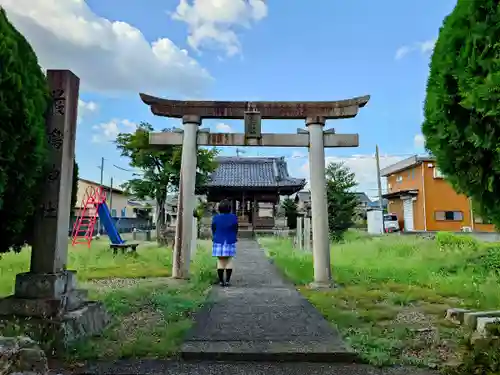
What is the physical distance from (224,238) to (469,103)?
208 inches

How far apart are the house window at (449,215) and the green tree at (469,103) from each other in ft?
95.3

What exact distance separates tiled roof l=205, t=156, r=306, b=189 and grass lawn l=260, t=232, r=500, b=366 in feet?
45.2

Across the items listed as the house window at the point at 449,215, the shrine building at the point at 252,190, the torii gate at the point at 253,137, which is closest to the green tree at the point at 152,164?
the shrine building at the point at 252,190

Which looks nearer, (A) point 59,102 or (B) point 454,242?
(A) point 59,102

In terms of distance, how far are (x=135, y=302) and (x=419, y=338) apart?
367 centimetres

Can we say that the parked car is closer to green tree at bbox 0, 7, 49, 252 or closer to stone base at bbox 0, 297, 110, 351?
stone base at bbox 0, 297, 110, 351

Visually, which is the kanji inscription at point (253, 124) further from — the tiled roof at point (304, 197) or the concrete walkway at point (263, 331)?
the tiled roof at point (304, 197)

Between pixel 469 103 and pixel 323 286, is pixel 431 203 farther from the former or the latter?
pixel 469 103

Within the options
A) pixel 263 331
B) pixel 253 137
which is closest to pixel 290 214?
pixel 253 137

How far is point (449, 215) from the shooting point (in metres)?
29.0

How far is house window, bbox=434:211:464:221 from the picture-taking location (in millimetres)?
28797

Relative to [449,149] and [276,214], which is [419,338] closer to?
[449,149]

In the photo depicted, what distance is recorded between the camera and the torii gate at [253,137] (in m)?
7.54

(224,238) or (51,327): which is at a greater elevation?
(224,238)
